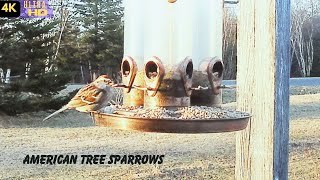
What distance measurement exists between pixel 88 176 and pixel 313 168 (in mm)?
918

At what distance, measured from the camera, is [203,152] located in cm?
183

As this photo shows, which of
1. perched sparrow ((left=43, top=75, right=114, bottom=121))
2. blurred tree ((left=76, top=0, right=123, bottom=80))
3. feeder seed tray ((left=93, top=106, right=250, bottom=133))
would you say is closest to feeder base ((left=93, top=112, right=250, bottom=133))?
feeder seed tray ((left=93, top=106, right=250, bottom=133))

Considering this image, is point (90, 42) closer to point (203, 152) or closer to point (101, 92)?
point (203, 152)

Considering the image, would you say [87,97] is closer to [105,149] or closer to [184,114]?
[184,114]

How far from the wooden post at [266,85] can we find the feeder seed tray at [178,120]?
0.08 feet

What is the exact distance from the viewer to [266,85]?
0.52 metres

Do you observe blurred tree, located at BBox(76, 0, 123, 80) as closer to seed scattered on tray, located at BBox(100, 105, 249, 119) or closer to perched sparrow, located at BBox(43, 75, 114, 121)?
perched sparrow, located at BBox(43, 75, 114, 121)

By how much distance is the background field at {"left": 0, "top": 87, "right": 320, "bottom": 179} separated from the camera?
5.62 feet

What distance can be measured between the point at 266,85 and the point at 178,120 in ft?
0.36

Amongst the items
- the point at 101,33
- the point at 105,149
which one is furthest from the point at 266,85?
the point at 105,149
